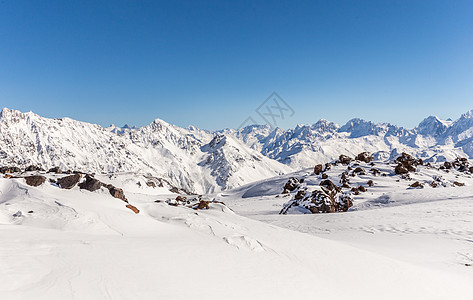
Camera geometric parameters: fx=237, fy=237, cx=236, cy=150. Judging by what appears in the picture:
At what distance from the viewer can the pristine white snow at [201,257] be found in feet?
18.1

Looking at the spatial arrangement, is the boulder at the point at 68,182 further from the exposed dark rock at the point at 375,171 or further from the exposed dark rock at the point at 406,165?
the exposed dark rock at the point at 406,165

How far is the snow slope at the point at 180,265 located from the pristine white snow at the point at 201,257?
0.03m

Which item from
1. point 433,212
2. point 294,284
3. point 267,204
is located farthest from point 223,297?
point 267,204

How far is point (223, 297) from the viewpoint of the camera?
5.41 metres

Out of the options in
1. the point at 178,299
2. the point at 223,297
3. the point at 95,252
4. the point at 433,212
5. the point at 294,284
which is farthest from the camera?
the point at 433,212

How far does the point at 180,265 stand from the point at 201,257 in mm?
906

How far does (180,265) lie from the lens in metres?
6.76

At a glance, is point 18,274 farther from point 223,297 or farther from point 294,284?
point 294,284

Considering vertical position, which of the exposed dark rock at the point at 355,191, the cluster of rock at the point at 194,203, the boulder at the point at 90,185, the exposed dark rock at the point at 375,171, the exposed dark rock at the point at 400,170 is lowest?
the exposed dark rock at the point at 355,191

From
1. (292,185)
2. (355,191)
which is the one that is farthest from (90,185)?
(292,185)

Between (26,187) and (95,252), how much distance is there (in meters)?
12.9

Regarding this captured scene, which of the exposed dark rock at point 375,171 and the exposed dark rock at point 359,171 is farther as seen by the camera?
the exposed dark rock at point 359,171

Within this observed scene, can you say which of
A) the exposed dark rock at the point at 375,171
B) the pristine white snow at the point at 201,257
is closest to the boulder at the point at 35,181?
the pristine white snow at the point at 201,257

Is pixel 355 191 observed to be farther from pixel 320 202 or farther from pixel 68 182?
pixel 68 182
